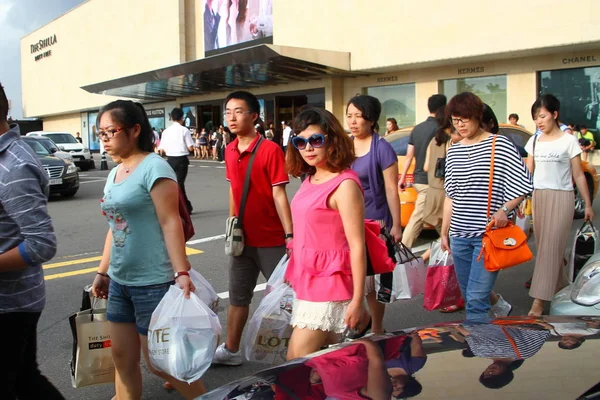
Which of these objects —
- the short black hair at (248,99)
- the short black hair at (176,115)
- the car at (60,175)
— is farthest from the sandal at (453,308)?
the car at (60,175)

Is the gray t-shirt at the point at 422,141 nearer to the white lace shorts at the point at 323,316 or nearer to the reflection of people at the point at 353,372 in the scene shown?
the white lace shorts at the point at 323,316

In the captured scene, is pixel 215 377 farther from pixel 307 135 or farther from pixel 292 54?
pixel 292 54

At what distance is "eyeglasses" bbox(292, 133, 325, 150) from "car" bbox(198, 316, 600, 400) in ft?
3.55

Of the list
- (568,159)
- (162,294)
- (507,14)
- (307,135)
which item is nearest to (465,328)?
(307,135)

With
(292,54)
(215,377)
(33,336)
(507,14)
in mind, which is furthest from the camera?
(292,54)

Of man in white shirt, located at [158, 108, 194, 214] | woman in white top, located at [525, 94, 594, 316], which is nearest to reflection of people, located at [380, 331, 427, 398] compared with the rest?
woman in white top, located at [525, 94, 594, 316]

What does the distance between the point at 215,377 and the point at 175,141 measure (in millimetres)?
7606

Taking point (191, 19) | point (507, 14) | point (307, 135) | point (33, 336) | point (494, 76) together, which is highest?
point (191, 19)

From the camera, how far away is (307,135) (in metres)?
3.19

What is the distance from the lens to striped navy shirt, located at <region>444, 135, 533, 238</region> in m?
4.16

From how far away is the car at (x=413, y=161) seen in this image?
8.12 metres

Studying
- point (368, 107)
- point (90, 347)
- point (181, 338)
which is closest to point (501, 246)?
point (368, 107)

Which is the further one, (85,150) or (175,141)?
(85,150)

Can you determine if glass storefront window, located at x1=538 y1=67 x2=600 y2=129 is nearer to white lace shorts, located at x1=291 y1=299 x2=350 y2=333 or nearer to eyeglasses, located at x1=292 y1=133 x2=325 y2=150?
eyeglasses, located at x1=292 y1=133 x2=325 y2=150
